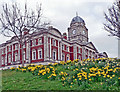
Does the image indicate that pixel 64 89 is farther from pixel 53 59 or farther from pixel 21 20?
pixel 53 59

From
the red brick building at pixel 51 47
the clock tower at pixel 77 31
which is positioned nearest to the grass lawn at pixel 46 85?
the red brick building at pixel 51 47

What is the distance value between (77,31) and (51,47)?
20.2 metres

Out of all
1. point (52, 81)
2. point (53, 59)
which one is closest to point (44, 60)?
point (53, 59)

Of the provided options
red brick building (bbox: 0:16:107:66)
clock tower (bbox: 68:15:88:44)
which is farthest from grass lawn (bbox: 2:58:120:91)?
clock tower (bbox: 68:15:88:44)

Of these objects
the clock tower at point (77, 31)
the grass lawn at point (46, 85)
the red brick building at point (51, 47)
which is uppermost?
the clock tower at point (77, 31)

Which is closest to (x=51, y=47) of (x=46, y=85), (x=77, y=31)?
Answer: (x=77, y=31)

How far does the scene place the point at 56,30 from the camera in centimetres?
4553

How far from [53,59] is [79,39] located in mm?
20488

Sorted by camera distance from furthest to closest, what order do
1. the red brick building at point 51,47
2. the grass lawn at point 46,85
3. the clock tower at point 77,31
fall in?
the clock tower at point 77,31 → the red brick building at point 51,47 → the grass lawn at point 46,85

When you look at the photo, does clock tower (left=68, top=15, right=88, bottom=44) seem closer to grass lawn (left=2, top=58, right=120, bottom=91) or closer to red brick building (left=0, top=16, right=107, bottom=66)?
red brick building (left=0, top=16, right=107, bottom=66)

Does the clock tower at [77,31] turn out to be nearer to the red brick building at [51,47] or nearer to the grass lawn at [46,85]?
the red brick building at [51,47]

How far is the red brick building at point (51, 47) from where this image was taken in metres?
42.8

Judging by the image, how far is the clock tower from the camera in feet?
201

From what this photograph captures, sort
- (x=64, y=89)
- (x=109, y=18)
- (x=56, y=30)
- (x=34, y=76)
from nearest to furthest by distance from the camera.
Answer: (x=64, y=89) < (x=34, y=76) < (x=109, y=18) < (x=56, y=30)
